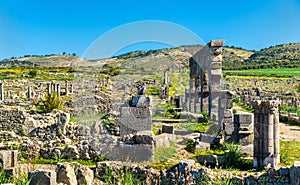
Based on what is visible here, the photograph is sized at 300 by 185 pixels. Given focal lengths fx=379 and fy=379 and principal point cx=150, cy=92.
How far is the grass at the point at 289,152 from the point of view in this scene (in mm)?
10016

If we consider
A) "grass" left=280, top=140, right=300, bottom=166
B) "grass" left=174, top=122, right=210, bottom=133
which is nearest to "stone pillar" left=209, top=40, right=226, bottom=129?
"grass" left=174, top=122, right=210, bottom=133

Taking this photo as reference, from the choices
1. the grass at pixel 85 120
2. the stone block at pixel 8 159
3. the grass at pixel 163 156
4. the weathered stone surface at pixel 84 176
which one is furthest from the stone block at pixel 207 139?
the stone block at pixel 8 159

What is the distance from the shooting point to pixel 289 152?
11.3 m

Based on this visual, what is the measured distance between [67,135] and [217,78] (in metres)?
6.68

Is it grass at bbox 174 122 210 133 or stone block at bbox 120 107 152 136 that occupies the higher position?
stone block at bbox 120 107 152 136

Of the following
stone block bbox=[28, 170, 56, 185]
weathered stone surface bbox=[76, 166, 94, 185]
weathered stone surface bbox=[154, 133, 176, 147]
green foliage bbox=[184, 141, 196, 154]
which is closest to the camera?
stone block bbox=[28, 170, 56, 185]

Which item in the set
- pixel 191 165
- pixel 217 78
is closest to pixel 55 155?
pixel 191 165

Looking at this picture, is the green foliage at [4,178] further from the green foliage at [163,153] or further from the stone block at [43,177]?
the green foliage at [163,153]

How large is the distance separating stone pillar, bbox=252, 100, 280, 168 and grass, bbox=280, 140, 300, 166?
0.56 metres

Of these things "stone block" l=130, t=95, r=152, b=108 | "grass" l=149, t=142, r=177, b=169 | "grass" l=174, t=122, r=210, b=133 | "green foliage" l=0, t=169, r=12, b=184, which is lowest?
"grass" l=149, t=142, r=177, b=169

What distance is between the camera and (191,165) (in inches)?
320

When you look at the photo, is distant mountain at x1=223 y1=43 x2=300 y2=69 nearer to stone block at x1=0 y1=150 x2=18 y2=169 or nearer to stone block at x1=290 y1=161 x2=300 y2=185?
stone block at x1=290 y1=161 x2=300 y2=185

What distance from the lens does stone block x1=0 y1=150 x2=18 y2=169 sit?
314 inches

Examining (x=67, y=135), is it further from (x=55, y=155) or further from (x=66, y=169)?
(x=66, y=169)
